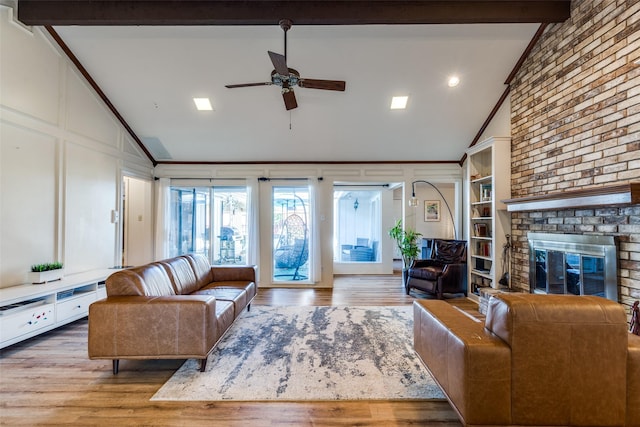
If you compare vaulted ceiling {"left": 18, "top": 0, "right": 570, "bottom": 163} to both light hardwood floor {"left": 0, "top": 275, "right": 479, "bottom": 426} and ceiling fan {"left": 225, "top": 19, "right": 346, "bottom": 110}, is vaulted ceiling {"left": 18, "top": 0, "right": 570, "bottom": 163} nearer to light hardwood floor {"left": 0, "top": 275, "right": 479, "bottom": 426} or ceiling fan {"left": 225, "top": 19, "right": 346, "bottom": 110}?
ceiling fan {"left": 225, "top": 19, "right": 346, "bottom": 110}

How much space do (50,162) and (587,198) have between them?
19.4 ft

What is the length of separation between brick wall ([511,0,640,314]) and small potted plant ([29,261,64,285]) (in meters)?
5.91

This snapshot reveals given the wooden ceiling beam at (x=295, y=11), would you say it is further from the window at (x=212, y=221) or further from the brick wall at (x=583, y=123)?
the window at (x=212, y=221)

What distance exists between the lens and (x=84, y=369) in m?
2.53

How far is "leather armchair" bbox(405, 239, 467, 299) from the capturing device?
16.2ft

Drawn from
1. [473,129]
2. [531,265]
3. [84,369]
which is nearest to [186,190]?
[84,369]

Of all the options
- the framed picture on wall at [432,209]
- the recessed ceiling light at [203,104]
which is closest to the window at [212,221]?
the recessed ceiling light at [203,104]

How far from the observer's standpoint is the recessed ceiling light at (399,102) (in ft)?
14.6

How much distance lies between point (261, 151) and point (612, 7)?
488 cm

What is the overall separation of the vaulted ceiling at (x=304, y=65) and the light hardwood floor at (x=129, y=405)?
357 centimetres

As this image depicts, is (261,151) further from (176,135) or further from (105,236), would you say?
(105,236)

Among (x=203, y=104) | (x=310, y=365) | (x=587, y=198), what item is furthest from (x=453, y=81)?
(x=310, y=365)

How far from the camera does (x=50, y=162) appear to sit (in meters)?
3.61

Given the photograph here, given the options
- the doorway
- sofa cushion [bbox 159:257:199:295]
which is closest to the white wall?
the doorway
